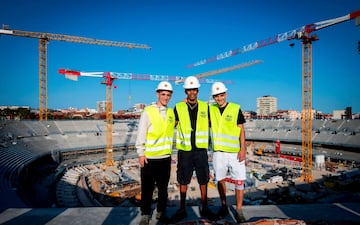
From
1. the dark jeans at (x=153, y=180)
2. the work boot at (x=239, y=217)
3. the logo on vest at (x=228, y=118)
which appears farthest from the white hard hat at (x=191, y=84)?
the work boot at (x=239, y=217)

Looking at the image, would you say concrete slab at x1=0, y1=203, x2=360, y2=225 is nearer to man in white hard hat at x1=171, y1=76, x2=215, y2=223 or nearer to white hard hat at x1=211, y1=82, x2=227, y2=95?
man in white hard hat at x1=171, y1=76, x2=215, y2=223

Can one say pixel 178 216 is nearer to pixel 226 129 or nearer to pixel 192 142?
pixel 192 142

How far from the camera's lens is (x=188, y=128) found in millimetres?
3281

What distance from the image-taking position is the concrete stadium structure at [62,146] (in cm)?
1490

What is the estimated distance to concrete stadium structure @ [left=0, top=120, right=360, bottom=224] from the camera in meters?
14.9

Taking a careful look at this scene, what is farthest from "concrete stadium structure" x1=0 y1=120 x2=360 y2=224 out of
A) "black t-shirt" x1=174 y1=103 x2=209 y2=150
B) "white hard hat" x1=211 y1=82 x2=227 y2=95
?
"white hard hat" x1=211 y1=82 x2=227 y2=95

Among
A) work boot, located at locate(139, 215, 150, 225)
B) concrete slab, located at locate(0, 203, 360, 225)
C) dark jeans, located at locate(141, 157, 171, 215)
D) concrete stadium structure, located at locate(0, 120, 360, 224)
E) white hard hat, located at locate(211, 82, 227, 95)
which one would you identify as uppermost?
white hard hat, located at locate(211, 82, 227, 95)

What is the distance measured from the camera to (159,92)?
333 centimetres

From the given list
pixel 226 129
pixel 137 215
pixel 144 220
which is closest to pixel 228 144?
pixel 226 129

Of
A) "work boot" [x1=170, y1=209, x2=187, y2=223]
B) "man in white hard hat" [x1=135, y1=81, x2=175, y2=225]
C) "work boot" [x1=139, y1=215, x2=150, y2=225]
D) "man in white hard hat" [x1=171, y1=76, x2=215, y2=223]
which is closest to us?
"work boot" [x1=139, y1=215, x2=150, y2=225]

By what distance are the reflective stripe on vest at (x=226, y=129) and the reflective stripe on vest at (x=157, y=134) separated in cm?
73

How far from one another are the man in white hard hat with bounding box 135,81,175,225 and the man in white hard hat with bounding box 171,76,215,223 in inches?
6.7

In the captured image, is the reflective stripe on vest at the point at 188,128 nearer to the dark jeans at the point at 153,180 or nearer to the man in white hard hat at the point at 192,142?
the man in white hard hat at the point at 192,142

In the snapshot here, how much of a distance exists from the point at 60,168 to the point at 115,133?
58.5ft
